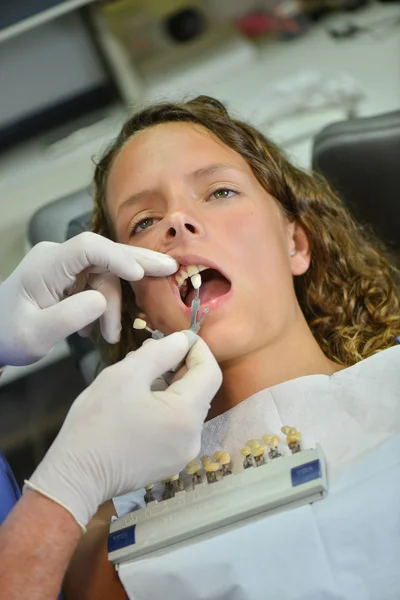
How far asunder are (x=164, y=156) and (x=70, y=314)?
0.42 meters

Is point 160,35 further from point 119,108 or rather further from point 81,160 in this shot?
point 81,160

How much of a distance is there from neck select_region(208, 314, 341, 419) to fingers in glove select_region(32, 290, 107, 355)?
1.03 feet

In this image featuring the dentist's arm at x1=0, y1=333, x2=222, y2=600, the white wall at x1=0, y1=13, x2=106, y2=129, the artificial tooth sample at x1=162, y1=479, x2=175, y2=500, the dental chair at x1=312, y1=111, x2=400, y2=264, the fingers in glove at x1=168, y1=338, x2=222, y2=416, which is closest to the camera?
the dentist's arm at x1=0, y1=333, x2=222, y2=600

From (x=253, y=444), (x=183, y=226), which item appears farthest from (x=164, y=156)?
(x=253, y=444)

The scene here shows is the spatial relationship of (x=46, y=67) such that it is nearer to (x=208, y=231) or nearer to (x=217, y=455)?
(x=208, y=231)

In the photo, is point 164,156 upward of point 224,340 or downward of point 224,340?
upward

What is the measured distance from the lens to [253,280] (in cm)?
141

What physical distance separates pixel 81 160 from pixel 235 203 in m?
1.99

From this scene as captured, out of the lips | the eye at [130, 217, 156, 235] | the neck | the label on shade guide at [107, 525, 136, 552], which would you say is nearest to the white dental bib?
the label on shade guide at [107, 525, 136, 552]

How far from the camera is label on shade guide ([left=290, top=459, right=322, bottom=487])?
1153mm

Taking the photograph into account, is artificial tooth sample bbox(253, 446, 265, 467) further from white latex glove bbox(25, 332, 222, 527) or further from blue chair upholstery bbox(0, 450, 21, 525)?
blue chair upholstery bbox(0, 450, 21, 525)

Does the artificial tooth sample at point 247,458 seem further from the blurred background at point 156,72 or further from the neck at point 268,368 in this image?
the blurred background at point 156,72

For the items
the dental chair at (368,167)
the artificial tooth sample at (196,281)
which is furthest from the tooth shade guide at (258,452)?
the dental chair at (368,167)

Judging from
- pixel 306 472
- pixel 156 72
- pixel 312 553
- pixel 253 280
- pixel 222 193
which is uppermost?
pixel 222 193
